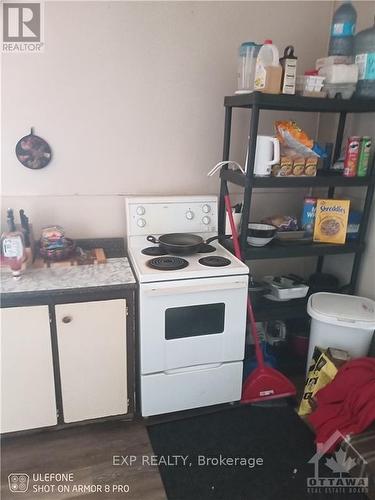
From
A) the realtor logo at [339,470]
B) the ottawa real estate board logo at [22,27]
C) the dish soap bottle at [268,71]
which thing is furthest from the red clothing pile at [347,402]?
the ottawa real estate board logo at [22,27]

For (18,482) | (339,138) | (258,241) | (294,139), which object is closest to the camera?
(18,482)

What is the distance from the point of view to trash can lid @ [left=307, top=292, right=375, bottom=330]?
6.08ft

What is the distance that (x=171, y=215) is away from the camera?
2119 millimetres

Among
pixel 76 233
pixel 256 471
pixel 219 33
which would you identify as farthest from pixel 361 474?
pixel 219 33

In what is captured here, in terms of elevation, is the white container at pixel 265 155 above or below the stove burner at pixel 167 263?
above

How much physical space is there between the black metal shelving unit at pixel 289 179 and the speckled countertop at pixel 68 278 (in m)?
0.63

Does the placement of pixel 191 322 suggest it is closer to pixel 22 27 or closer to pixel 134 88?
pixel 134 88

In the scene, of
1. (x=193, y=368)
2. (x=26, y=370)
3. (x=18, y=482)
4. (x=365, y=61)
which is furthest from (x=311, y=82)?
(x=18, y=482)

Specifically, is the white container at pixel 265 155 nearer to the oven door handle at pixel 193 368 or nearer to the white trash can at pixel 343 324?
the white trash can at pixel 343 324

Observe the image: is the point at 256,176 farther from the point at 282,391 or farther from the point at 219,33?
the point at 282,391

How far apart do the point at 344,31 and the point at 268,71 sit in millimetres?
502

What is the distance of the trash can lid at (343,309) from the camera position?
1854 mm

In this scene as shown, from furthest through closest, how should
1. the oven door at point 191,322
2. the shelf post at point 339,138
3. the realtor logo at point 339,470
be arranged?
the shelf post at point 339,138 < the oven door at point 191,322 < the realtor logo at point 339,470

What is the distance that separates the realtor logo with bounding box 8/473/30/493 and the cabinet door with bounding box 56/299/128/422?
0.27m
